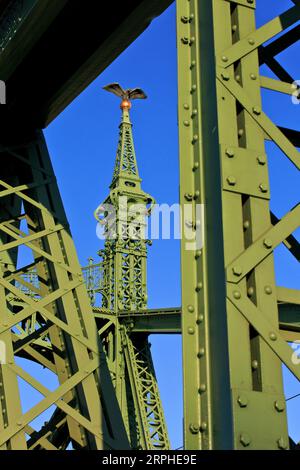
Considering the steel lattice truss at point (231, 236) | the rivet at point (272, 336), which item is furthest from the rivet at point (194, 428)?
the rivet at point (272, 336)

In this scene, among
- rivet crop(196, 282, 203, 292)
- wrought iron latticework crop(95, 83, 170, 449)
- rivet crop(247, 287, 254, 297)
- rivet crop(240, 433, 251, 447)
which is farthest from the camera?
wrought iron latticework crop(95, 83, 170, 449)

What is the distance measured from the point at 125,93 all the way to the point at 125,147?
3.79m

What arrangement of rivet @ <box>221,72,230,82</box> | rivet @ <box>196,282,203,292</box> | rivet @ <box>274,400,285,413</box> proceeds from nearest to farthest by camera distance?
1. rivet @ <box>274,400,285,413</box>
2. rivet @ <box>196,282,203,292</box>
3. rivet @ <box>221,72,230,82</box>

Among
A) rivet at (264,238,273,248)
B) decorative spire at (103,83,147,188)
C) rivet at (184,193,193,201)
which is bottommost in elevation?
rivet at (264,238,273,248)

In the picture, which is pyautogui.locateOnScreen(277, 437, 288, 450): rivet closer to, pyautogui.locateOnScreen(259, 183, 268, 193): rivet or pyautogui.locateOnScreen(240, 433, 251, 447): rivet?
pyautogui.locateOnScreen(240, 433, 251, 447): rivet

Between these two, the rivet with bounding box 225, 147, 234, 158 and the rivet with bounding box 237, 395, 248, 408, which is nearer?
the rivet with bounding box 237, 395, 248, 408

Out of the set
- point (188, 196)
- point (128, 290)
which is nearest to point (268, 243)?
point (188, 196)

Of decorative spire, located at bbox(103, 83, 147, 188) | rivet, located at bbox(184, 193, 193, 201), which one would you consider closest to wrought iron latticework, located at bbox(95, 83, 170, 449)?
decorative spire, located at bbox(103, 83, 147, 188)

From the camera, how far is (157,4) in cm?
736

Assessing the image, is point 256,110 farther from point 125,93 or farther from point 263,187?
point 125,93

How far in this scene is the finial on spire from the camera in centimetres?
3133

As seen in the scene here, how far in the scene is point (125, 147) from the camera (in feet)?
95.4

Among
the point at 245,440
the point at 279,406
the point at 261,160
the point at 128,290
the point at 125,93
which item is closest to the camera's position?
the point at 245,440

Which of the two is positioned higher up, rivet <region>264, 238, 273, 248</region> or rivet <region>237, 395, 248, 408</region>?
rivet <region>264, 238, 273, 248</region>
